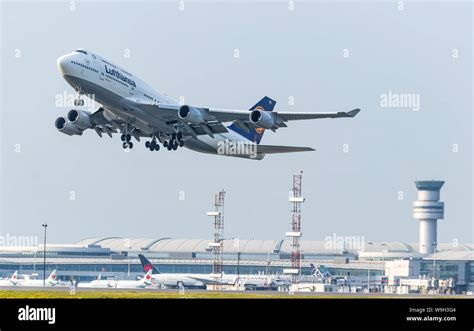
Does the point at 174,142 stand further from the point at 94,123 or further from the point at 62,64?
the point at 62,64

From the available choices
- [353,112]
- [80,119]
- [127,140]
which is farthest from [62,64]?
[353,112]

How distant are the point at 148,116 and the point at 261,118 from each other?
7.79m

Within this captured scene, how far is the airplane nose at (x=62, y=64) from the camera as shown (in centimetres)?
6239

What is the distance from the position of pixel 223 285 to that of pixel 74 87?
5960 centimetres

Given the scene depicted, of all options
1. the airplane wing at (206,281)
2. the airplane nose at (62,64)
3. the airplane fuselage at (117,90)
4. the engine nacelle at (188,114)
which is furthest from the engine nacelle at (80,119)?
the airplane wing at (206,281)

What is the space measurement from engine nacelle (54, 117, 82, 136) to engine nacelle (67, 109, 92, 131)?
0.45 metres

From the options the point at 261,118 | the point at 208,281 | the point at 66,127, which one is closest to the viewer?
the point at 261,118

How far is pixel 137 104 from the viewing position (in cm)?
6600

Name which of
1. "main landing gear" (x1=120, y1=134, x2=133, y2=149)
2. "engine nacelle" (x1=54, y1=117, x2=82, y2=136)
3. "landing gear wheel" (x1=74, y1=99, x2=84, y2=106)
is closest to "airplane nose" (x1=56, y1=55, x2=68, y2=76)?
"landing gear wheel" (x1=74, y1=99, x2=84, y2=106)

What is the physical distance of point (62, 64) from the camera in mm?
62500

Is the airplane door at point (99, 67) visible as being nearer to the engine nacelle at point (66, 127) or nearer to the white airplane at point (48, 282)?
the engine nacelle at point (66, 127)

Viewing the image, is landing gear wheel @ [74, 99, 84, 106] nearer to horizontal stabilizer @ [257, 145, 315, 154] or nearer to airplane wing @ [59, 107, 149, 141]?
airplane wing @ [59, 107, 149, 141]
